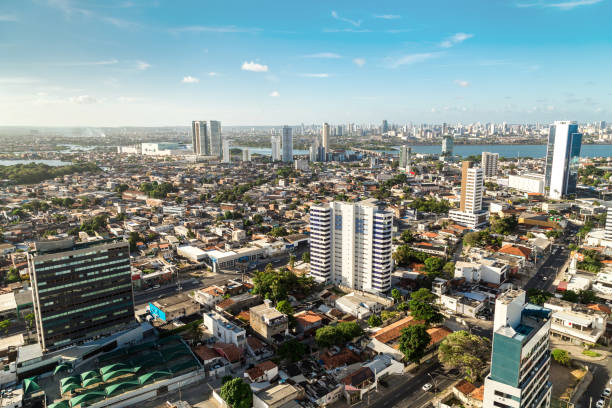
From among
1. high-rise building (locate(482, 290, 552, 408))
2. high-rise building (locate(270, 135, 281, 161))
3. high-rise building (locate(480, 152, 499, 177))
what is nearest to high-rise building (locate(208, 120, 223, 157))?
high-rise building (locate(270, 135, 281, 161))

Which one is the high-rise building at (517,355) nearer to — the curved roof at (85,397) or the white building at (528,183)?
the curved roof at (85,397)

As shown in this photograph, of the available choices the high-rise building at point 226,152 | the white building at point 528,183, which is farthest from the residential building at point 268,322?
the high-rise building at point 226,152

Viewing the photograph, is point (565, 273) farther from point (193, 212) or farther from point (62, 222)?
point (62, 222)

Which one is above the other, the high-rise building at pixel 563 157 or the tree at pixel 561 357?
the high-rise building at pixel 563 157

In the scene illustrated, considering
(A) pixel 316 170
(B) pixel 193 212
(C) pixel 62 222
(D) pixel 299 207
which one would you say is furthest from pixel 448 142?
(C) pixel 62 222

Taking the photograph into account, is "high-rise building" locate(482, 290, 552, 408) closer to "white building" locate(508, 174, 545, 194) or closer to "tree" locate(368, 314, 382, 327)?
"tree" locate(368, 314, 382, 327)

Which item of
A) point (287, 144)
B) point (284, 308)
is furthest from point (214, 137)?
point (284, 308)

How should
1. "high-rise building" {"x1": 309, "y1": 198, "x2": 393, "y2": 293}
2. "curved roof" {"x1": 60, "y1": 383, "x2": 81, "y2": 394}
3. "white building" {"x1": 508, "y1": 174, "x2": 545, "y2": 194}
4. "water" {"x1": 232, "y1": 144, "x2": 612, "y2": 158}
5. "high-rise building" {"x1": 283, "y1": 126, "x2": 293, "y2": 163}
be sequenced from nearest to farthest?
"curved roof" {"x1": 60, "y1": 383, "x2": 81, "y2": 394} < "high-rise building" {"x1": 309, "y1": 198, "x2": 393, "y2": 293} < "white building" {"x1": 508, "y1": 174, "x2": 545, "y2": 194} < "high-rise building" {"x1": 283, "y1": 126, "x2": 293, "y2": 163} < "water" {"x1": 232, "y1": 144, "x2": 612, "y2": 158}

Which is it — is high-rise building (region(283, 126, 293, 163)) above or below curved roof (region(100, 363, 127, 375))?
above
